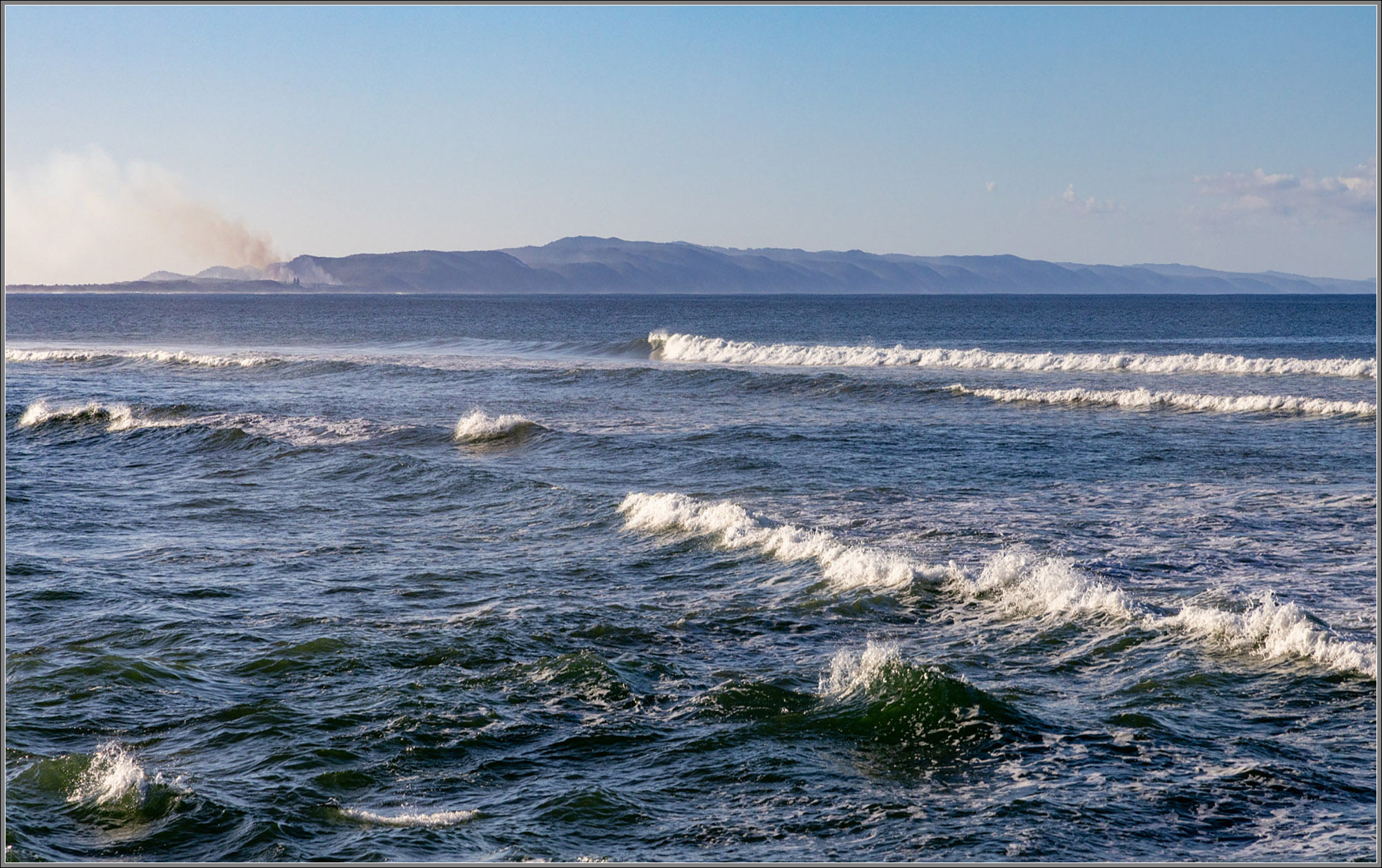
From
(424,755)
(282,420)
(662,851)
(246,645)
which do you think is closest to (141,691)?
(246,645)

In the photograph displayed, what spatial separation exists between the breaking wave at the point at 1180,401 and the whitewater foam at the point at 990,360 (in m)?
9.71

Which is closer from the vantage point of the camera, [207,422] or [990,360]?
[207,422]

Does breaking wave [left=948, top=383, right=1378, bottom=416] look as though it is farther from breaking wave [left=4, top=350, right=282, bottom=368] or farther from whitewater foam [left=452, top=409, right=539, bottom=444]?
breaking wave [left=4, top=350, right=282, bottom=368]

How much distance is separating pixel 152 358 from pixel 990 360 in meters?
45.3

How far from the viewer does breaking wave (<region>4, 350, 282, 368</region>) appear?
5516 cm

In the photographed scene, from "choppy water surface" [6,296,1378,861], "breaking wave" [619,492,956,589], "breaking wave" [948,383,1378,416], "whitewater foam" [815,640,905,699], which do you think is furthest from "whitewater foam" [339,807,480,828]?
"breaking wave" [948,383,1378,416]

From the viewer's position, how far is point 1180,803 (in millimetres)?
7754

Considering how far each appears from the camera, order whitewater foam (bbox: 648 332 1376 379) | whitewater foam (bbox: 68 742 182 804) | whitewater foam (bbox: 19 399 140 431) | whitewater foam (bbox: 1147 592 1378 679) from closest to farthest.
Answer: whitewater foam (bbox: 68 742 182 804), whitewater foam (bbox: 1147 592 1378 679), whitewater foam (bbox: 19 399 140 431), whitewater foam (bbox: 648 332 1376 379)

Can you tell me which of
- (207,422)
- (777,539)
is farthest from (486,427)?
(777,539)

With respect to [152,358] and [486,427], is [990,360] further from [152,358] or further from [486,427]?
[152,358]

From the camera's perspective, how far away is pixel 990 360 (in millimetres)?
51438

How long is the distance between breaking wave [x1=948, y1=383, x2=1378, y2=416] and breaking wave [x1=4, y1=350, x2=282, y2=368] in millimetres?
37662

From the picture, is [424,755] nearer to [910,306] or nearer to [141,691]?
[141,691]

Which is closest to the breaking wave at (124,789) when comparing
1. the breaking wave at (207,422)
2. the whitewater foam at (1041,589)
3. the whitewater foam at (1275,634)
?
the whitewater foam at (1041,589)
